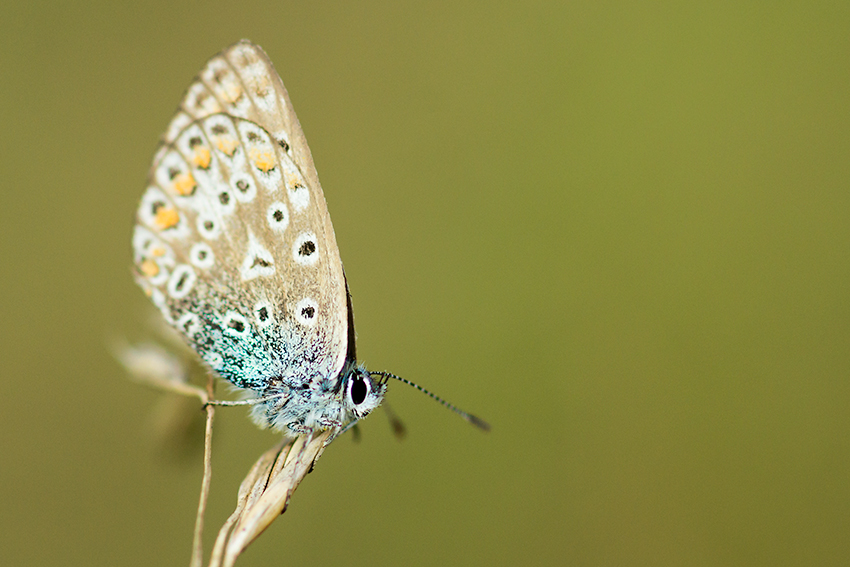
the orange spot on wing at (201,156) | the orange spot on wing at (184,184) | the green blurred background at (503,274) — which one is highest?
the orange spot on wing at (201,156)

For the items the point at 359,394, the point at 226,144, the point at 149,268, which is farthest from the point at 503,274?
the point at 149,268

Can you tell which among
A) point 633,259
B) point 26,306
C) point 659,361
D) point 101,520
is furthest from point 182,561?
point 633,259

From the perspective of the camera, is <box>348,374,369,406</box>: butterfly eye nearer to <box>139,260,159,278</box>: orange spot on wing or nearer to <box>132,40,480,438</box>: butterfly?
<box>132,40,480,438</box>: butterfly

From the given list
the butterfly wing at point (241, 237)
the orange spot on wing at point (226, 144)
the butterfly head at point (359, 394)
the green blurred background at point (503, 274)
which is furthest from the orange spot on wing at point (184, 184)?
the green blurred background at point (503, 274)

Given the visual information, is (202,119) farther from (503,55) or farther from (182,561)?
(503,55)

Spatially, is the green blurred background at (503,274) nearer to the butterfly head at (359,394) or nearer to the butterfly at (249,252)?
the butterfly at (249,252)

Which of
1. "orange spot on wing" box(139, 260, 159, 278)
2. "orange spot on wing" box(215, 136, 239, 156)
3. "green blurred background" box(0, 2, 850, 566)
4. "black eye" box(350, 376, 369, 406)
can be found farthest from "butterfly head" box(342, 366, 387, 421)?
"green blurred background" box(0, 2, 850, 566)
